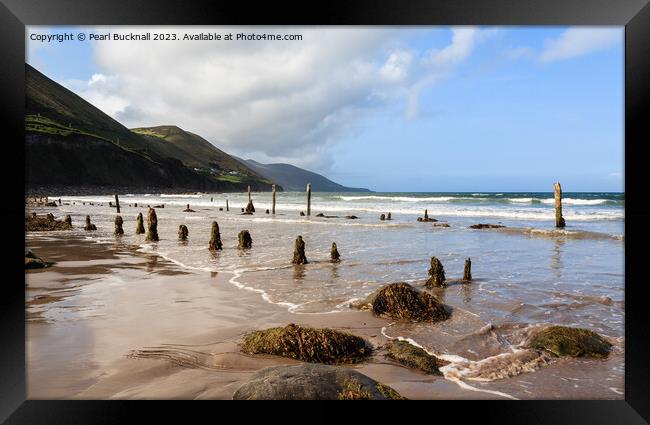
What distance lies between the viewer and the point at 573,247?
18.6 metres

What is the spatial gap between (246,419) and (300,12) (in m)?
4.06

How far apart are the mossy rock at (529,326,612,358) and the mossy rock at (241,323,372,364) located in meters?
2.62

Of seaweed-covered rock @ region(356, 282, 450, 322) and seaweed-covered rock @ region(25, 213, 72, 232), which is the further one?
seaweed-covered rock @ region(25, 213, 72, 232)

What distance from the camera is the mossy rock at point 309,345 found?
5.31 metres

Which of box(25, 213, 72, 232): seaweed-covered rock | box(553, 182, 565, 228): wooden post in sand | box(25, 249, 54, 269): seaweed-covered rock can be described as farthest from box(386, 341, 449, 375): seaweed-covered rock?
box(553, 182, 565, 228): wooden post in sand

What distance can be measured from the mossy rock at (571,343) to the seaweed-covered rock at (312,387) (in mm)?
3165

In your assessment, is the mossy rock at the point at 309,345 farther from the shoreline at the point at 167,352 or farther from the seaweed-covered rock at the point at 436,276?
the seaweed-covered rock at the point at 436,276

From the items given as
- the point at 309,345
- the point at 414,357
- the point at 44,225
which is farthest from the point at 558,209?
the point at 44,225

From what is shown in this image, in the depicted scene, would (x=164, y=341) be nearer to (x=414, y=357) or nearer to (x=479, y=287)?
(x=414, y=357)

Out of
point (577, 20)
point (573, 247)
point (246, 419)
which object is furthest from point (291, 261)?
point (573, 247)

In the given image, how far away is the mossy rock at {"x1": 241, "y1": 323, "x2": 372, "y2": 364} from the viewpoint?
17.4 feet

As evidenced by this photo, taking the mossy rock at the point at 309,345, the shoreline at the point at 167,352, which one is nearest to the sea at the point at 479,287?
the shoreline at the point at 167,352

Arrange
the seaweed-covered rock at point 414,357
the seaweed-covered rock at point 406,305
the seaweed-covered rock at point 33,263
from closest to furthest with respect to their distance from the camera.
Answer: the seaweed-covered rock at point 414,357 → the seaweed-covered rock at point 406,305 → the seaweed-covered rock at point 33,263

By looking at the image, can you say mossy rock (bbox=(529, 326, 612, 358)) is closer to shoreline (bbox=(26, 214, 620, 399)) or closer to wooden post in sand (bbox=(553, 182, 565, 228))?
shoreline (bbox=(26, 214, 620, 399))
